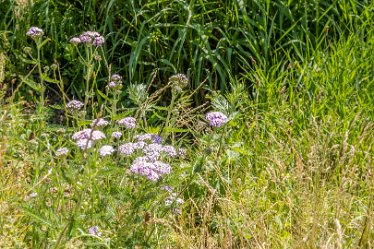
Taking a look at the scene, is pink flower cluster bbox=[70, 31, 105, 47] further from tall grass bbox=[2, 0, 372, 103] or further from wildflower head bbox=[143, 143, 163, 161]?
tall grass bbox=[2, 0, 372, 103]

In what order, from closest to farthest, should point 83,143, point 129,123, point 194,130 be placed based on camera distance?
1. point 83,143
2. point 129,123
3. point 194,130

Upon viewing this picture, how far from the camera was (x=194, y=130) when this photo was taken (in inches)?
165

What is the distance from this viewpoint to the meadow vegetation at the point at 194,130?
3168 millimetres

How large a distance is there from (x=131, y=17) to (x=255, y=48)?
0.87 meters

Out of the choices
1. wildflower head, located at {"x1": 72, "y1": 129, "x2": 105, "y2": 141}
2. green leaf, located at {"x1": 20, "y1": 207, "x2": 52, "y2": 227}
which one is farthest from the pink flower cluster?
green leaf, located at {"x1": 20, "y1": 207, "x2": 52, "y2": 227}

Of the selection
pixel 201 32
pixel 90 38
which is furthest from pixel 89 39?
pixel 201 32

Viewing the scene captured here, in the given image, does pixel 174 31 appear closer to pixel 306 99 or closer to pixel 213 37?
pixel 213 37

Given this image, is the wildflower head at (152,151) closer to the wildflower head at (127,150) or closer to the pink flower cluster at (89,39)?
the wildflower head at (127,150)

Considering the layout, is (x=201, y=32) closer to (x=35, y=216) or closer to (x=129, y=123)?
(x=129, y=123)

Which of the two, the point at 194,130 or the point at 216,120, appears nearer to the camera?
the point at 216,120

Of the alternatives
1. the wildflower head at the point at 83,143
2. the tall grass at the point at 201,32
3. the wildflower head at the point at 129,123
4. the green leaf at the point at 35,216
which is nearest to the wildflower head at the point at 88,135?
the wildflower head at the point at 83,143

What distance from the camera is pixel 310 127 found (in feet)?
14.5

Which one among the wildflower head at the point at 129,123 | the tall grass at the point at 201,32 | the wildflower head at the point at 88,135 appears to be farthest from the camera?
the tall grass at the point at 201,32

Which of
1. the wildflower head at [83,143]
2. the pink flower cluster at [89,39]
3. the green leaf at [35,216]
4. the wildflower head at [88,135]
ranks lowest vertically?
the green leaf at [35,216]
